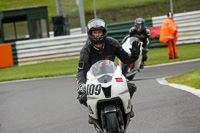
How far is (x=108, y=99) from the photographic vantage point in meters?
5.62

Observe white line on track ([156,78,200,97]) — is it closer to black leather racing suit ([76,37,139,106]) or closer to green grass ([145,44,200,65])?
black leather racing suit ([76,37,139,106])

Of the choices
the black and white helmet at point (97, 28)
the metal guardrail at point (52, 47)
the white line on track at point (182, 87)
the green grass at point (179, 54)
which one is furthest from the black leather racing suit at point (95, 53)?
the metal guardrail at point (52, 47)

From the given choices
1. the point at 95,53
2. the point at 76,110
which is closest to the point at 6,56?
the point at 76,110

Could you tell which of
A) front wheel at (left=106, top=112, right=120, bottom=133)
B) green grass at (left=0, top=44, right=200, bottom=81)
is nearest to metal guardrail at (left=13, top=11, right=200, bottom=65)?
green grass at (left=0, top=44, right=200, bottom=81)

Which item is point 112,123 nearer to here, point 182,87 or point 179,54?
point 182,87

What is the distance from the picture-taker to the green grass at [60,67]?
17.7 metres

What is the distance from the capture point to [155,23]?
959 inches

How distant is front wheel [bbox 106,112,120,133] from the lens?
216 inches

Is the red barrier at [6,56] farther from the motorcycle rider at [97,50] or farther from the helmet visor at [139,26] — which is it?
the motorcycle rider at [97,50]

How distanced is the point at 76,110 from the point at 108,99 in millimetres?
3678

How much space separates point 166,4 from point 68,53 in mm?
15442

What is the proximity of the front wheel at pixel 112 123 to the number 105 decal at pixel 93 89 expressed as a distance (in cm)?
30

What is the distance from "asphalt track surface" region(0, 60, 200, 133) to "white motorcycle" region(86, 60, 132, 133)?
1.01 metres

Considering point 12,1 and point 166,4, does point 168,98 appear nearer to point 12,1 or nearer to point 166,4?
point 166,4
